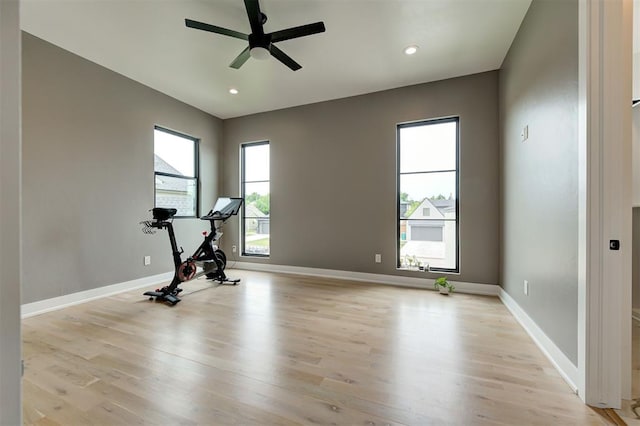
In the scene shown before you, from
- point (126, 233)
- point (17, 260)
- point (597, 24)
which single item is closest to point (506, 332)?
point (597, 24)

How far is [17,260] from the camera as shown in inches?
27.5

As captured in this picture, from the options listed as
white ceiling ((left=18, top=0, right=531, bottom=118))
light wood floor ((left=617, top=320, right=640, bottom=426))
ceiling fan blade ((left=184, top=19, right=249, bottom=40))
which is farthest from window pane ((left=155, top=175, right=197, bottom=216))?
light wood floor ((left=617, top=320, right=640, bottom=426))

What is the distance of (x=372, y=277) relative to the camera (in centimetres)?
409

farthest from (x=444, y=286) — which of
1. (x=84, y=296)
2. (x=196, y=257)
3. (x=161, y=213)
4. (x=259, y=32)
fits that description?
(x=84, y=296)

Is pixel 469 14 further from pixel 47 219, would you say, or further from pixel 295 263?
pixel 47 219

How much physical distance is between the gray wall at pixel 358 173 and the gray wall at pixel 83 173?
1.58m

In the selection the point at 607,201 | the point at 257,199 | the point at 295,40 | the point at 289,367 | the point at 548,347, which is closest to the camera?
the point at 607,201

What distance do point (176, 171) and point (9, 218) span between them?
4116 mm

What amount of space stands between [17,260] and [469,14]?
3422mm

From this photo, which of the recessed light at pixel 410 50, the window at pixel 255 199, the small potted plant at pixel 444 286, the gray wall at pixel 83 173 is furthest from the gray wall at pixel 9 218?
the window at pixel 255 199

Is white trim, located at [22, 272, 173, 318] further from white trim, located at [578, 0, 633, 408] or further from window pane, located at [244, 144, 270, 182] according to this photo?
white trim, located at [578, 0, 633, 408]

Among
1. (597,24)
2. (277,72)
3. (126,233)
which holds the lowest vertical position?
(126,233)

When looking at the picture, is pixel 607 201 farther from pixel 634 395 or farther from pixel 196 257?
pixel 196 257

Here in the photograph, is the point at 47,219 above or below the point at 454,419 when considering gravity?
above
